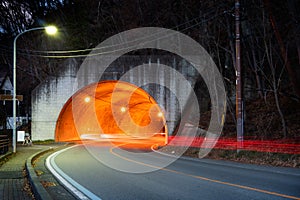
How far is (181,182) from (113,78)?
19.1 meters

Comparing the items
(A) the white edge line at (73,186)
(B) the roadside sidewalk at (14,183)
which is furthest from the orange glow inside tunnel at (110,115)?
(A) the white edge line at (73,186)

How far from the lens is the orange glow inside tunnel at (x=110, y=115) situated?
1164 inches

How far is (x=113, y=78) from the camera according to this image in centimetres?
2767

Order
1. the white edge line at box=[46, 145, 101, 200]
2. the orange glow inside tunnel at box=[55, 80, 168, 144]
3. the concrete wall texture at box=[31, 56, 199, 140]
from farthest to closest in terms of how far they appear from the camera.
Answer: the orange glow inside tunnel at box=[55, 80, 168, 144] < the concrete wall texture at box=[31, 56, 199, 140] < the white edge line at box=[46, 145, 101, 200]

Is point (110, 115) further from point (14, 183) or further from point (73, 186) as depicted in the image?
point (73, 186)

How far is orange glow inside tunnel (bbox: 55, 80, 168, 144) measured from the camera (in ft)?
97.0

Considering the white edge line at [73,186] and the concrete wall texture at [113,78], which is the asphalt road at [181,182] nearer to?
the white edge line at [73,186]

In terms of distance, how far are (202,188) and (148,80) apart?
19.2 m

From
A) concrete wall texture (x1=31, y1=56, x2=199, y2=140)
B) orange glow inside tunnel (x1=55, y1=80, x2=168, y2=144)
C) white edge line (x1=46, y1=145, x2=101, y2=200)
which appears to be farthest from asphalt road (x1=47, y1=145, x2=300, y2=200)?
orange glow inside tunnel (x1=55, y1=80, x2=168, y2=144)

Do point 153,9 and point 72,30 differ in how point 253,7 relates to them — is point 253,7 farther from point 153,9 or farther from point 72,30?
point 72,30

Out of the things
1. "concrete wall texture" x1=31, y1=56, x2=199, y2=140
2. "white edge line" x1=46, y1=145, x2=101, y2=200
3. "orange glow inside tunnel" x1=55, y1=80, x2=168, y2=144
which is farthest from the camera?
"orange glow inside tunnel" x1=55, y1=80, x2=168, y2=144

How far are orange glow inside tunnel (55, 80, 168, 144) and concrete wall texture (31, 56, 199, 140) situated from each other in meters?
0.59

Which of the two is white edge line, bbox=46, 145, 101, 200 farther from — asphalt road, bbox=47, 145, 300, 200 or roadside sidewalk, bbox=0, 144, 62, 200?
roadside sidewalk, bbox=0, 144, 62, 200

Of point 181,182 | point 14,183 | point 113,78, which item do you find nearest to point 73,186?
point 14,183
